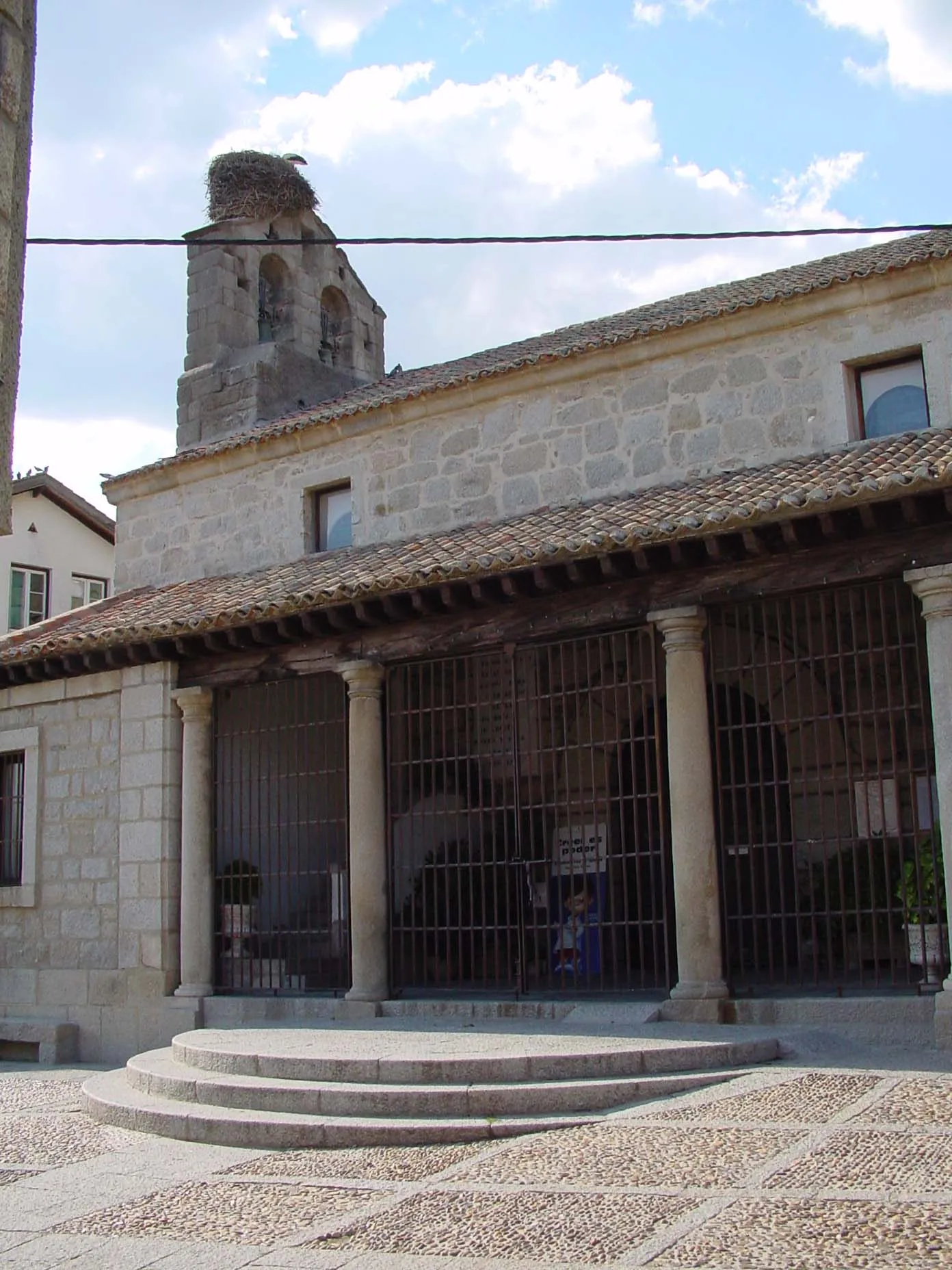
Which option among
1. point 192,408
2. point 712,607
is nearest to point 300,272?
point 192,408

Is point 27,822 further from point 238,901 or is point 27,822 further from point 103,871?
point 238,901

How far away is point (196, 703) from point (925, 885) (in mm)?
6157

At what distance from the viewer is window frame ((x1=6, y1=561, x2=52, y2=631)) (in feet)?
74.3

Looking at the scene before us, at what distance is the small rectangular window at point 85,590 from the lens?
78.7ft

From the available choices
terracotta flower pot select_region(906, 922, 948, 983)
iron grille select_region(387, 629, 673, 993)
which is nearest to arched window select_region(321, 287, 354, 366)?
iron grille select_region(387, 629, 673, 993)

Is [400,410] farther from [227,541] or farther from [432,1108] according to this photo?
[432,1108]

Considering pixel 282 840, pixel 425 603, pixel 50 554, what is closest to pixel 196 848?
pixel 282 840

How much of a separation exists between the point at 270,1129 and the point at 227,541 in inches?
335

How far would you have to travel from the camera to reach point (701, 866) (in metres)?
8.98

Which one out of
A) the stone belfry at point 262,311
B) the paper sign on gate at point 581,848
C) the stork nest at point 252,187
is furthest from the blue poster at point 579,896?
the stork nest at point 252,187

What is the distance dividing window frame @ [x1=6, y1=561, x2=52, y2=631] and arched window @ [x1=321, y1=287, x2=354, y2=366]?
7491mm

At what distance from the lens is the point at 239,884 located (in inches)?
454

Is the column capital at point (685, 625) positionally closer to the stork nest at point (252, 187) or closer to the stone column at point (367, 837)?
the stone column at point (367, 837)

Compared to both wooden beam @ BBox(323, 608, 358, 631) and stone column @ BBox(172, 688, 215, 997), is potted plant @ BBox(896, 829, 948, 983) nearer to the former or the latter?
wooden beam @ BBox(323, 608, 358, 631)
